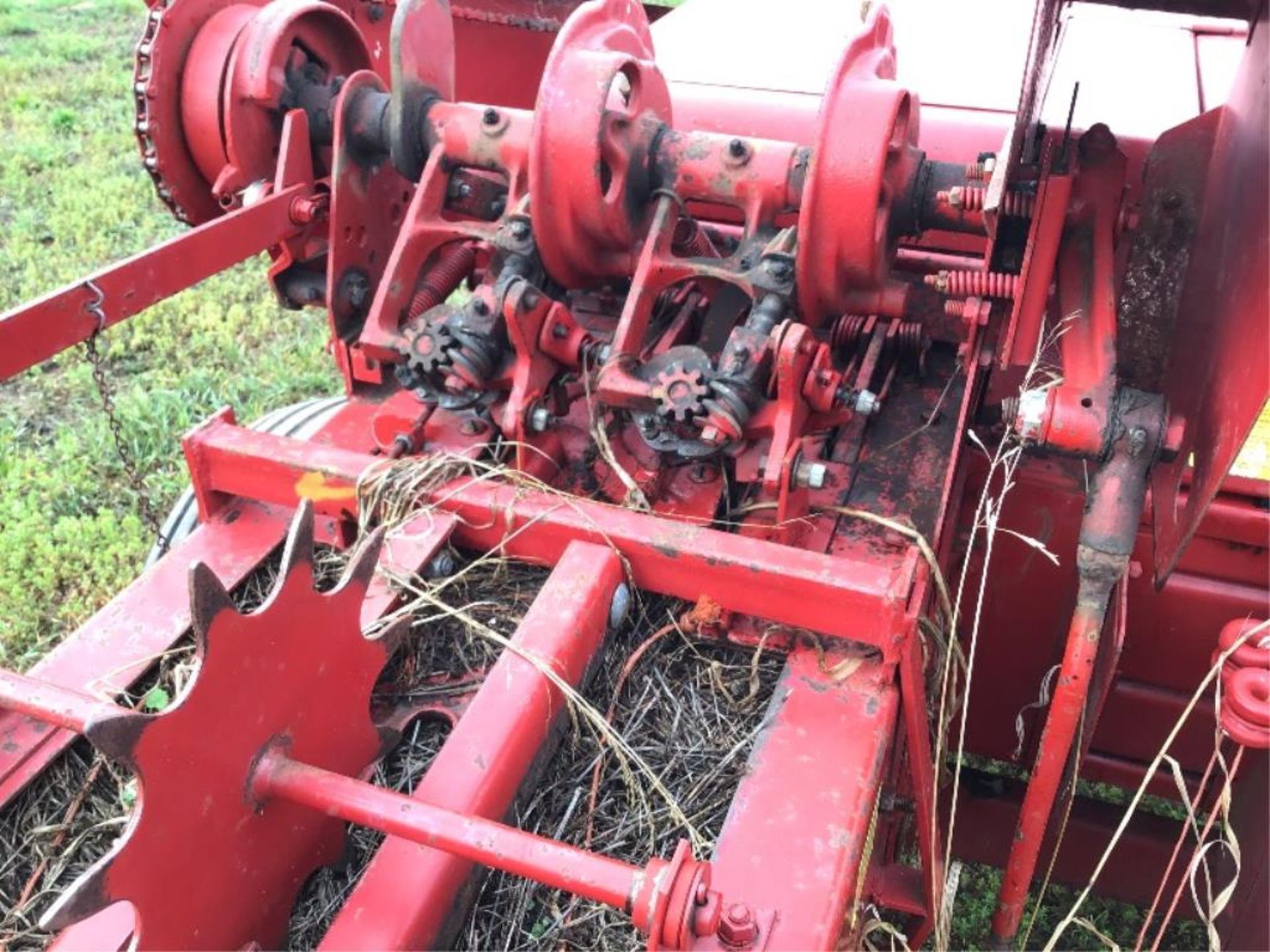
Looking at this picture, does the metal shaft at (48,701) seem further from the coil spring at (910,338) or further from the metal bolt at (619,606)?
the coil spring at (910,338)

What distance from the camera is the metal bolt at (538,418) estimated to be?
8.04ft

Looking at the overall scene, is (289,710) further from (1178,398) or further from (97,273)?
(1178,398)

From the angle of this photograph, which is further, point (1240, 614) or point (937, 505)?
point (1240, 614)

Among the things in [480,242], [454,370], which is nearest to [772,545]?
[454,370]

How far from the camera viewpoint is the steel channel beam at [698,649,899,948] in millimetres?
1688

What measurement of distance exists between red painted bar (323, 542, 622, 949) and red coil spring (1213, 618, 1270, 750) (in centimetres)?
102

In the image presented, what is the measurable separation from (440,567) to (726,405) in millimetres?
638

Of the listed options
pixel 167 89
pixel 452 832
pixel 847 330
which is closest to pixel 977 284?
pixel 847 330

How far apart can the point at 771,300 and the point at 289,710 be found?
4.03 feet

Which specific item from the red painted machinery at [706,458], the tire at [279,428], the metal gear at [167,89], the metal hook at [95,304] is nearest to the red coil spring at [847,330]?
the red painted machinery at [706,458]

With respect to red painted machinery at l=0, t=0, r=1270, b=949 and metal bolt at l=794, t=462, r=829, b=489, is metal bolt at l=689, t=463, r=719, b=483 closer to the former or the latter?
red painted machinery at l=0, t=0, r=1270, b=949

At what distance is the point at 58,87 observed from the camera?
8891 mm

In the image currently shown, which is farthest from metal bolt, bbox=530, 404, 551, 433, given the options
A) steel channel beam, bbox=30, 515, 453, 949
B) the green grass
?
the green grass

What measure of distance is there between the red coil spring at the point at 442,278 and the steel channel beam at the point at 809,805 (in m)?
1.24
